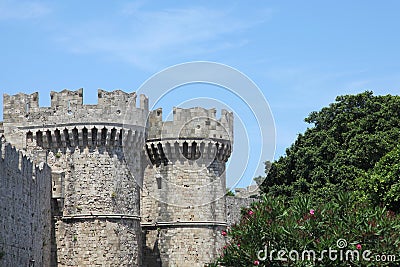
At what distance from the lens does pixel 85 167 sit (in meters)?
37.8

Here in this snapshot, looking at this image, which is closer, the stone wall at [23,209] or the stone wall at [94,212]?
the stone wall at [23,209]

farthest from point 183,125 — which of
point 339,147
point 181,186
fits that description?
point 339,147

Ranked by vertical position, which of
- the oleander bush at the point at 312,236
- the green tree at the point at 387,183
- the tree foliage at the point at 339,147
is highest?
the tree foliage at the point at 339,147

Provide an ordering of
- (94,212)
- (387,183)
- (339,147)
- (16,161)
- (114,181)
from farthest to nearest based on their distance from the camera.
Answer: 1. (339,147)
2. (387,183)
3. (114,181)
4. (94,212)
5. (16,161)

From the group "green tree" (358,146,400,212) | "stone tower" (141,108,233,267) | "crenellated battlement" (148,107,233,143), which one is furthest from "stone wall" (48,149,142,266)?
"green tree" (358,146,400,212)

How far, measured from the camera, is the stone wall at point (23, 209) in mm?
30688

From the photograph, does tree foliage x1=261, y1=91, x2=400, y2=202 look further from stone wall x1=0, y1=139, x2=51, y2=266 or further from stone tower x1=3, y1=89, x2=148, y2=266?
stone wall x1=0, y1=139, x2=51, y2=266

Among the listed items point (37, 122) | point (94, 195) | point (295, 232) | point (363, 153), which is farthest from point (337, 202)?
point (363, 153)

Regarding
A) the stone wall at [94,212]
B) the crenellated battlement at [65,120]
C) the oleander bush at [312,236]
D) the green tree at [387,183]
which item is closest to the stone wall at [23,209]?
the stone wall at [94,212]

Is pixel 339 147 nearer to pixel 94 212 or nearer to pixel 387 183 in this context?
pixel 387 183

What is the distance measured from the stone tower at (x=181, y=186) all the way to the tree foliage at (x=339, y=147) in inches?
337

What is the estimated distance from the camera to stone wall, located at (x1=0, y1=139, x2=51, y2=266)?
101 feet

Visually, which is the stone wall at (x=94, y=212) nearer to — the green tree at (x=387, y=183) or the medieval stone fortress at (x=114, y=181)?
the medieval stone fortress at (x=114, y=181)

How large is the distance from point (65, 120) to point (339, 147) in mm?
17148
